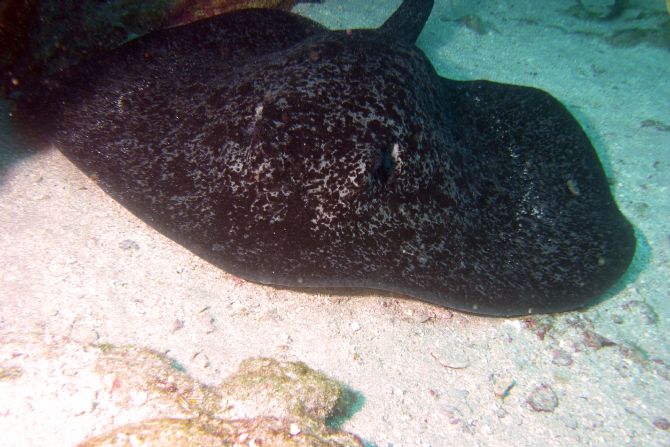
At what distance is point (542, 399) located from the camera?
311 centimetres

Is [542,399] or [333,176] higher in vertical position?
[333,176]

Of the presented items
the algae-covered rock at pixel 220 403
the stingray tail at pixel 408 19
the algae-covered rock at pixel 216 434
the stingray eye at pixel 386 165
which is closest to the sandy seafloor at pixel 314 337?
the algae-covered rock at pixel 220 403

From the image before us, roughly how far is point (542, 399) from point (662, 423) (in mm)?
981

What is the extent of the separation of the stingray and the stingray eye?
0.04ft

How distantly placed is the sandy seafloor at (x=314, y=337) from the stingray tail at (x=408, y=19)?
391cm

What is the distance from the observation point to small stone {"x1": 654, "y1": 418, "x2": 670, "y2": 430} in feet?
9.86

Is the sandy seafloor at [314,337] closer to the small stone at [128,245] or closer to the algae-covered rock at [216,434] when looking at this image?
the small stone at [128,245]

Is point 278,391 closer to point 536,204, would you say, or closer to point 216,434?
point 216,434

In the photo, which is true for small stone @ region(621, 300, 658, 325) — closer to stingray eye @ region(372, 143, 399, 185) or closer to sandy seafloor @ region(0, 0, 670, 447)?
sandy seafloor @ region(0, 0, 670, 447)

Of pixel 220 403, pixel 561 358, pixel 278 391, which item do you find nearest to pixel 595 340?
pixel 561 358

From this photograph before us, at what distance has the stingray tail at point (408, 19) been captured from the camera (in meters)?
5.23

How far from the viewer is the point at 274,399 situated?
2.23m

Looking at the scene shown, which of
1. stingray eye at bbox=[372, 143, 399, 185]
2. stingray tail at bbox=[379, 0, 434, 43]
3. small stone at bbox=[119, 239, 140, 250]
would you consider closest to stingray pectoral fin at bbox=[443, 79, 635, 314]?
stingray eye at bbox=[372, 143, 399, 185]

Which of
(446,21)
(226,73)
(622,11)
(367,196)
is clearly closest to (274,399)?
(367,196)
